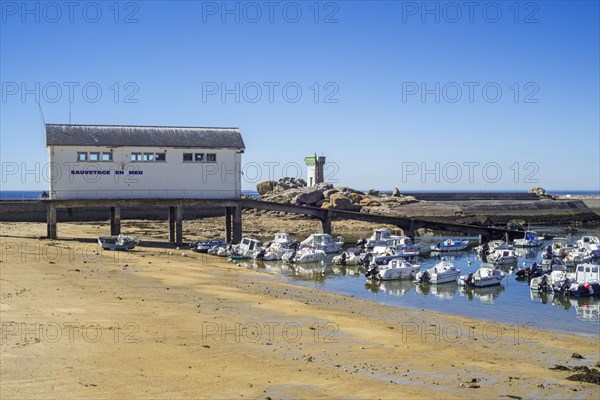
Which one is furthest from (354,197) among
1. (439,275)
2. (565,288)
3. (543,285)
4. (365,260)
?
(565,288)

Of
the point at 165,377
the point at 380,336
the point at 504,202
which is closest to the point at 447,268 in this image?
the point at 380,336

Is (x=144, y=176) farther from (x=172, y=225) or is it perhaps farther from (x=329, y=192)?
(x=329, y=192)

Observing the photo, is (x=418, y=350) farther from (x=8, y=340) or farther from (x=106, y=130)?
(x=106, y=130)

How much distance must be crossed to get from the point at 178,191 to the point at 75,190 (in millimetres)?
7847

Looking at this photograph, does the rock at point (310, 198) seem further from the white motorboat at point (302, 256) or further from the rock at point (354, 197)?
the white motorboat at point (302, 256)

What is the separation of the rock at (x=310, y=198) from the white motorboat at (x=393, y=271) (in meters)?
45.8

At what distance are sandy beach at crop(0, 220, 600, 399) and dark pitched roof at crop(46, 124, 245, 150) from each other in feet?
52.9

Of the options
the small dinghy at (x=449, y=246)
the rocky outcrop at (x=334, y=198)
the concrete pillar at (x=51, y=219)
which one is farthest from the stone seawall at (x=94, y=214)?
the small dinghy at (x=449, y=246)

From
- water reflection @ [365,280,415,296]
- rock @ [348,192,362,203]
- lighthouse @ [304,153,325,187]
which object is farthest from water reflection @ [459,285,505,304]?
lighthouse @ [304,153,325,187]

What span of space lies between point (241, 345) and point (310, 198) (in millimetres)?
68315

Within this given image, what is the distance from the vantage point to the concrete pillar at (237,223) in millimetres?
54353

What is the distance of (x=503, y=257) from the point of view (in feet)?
168

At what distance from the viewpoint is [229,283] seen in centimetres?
3509

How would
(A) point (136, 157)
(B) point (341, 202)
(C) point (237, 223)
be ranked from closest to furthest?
Answer: (A) point (136, 157) < (C) point (237, 223) < (B) point (341, 202)
